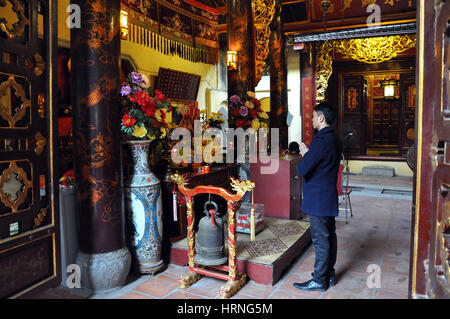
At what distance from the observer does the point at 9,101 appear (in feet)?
7.74

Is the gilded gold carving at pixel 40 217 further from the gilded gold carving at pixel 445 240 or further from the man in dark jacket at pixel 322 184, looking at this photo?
the gilded gold carving at pixel 445 240

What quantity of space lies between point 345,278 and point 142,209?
6.15ft

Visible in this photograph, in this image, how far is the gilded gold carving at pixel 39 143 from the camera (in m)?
2.48

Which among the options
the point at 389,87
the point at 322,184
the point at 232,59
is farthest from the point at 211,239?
the point at 389,87

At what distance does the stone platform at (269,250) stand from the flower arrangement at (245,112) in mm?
1285

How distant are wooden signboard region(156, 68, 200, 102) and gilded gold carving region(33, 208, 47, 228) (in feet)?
15.9

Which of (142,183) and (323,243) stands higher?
(142,183)

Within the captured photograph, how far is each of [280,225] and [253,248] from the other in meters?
0.84

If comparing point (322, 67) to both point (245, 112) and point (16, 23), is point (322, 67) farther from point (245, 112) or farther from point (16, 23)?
point (16, 23)

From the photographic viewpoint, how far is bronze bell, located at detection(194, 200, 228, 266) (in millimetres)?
2984

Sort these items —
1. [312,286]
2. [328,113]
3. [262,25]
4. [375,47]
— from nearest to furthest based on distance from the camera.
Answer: [328,113]
[312,286]
[262,25]
[375,47]

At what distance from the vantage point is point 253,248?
3395 mm

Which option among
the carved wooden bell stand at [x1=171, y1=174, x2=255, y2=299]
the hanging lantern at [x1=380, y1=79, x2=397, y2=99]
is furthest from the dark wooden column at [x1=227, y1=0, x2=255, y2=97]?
the hanging lantern at [x1=380, y1=79, x2=397, y2=99]

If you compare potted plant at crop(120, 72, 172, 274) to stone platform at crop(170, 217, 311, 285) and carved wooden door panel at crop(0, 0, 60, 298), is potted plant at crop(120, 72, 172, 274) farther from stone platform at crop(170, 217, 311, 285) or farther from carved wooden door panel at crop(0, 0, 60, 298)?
carved wooden door panel at crop(0, 0, 60, 298)
